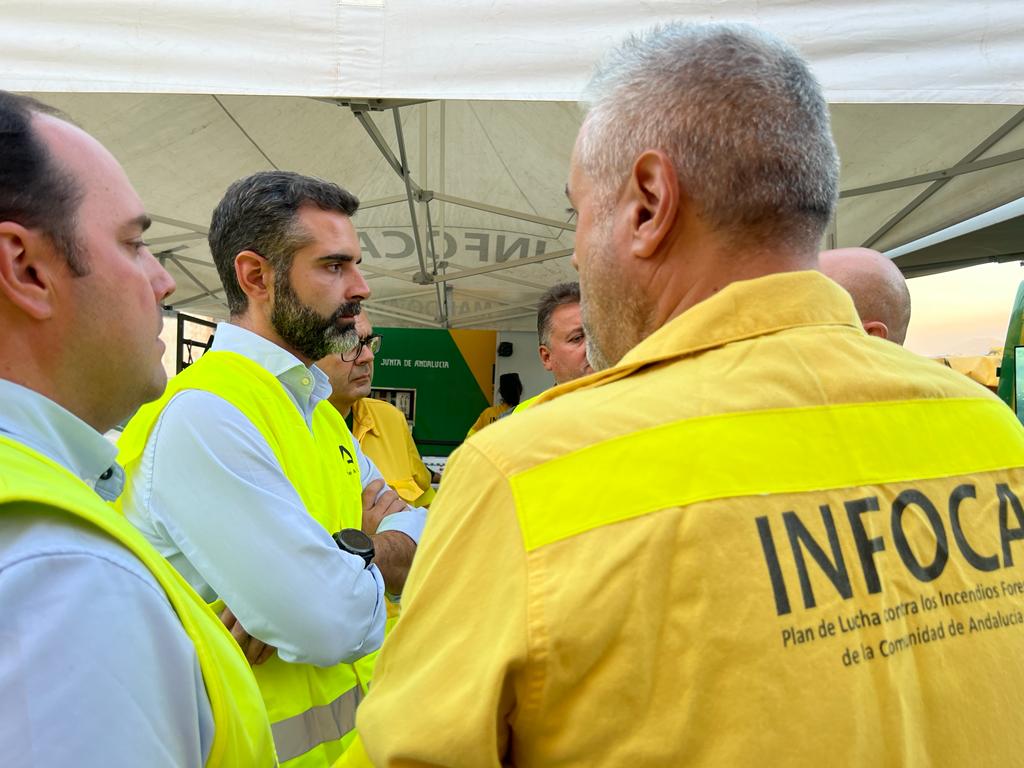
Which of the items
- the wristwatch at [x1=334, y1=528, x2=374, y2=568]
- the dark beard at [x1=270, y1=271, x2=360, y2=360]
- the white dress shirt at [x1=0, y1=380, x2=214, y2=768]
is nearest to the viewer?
the white dress shirt at [x1=0, y1=380, x2=214, y2=768]

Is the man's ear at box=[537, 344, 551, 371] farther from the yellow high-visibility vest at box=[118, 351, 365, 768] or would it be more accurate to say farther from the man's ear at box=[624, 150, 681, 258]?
the man's ear at box=[624, 150, 681, 258]

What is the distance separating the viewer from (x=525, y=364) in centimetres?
869

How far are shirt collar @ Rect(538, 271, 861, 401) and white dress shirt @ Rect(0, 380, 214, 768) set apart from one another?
0.51m

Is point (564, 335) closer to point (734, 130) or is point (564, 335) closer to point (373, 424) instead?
point (373, 424)

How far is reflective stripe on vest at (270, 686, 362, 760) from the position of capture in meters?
1.62

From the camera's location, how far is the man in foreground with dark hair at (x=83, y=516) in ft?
2.42

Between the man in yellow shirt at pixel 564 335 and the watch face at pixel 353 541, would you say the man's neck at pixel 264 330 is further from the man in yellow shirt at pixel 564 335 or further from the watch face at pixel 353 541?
the man in yellow shirt at pixel 564 335

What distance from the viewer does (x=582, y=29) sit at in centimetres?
260

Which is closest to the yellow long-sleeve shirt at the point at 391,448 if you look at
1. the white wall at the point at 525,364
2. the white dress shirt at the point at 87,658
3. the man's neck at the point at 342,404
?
the man's neck at the point at 342,404

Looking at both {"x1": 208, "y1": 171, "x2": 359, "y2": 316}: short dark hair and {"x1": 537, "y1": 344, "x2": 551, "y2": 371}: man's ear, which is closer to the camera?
{"x1": 208, "y1": 171, "x2": 359, "y2": 316}: short dark hair

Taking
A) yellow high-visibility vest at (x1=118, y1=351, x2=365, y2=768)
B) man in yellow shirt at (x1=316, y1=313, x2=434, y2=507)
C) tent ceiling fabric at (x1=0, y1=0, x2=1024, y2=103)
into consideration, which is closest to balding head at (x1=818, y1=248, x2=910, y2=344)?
tent ceiling fabric at (x1=0, y1=0, x2=1024, y2=103)

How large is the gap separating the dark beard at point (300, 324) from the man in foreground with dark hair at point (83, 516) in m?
0.84

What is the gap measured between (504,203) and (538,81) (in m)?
3.66

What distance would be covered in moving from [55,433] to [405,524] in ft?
3.95
